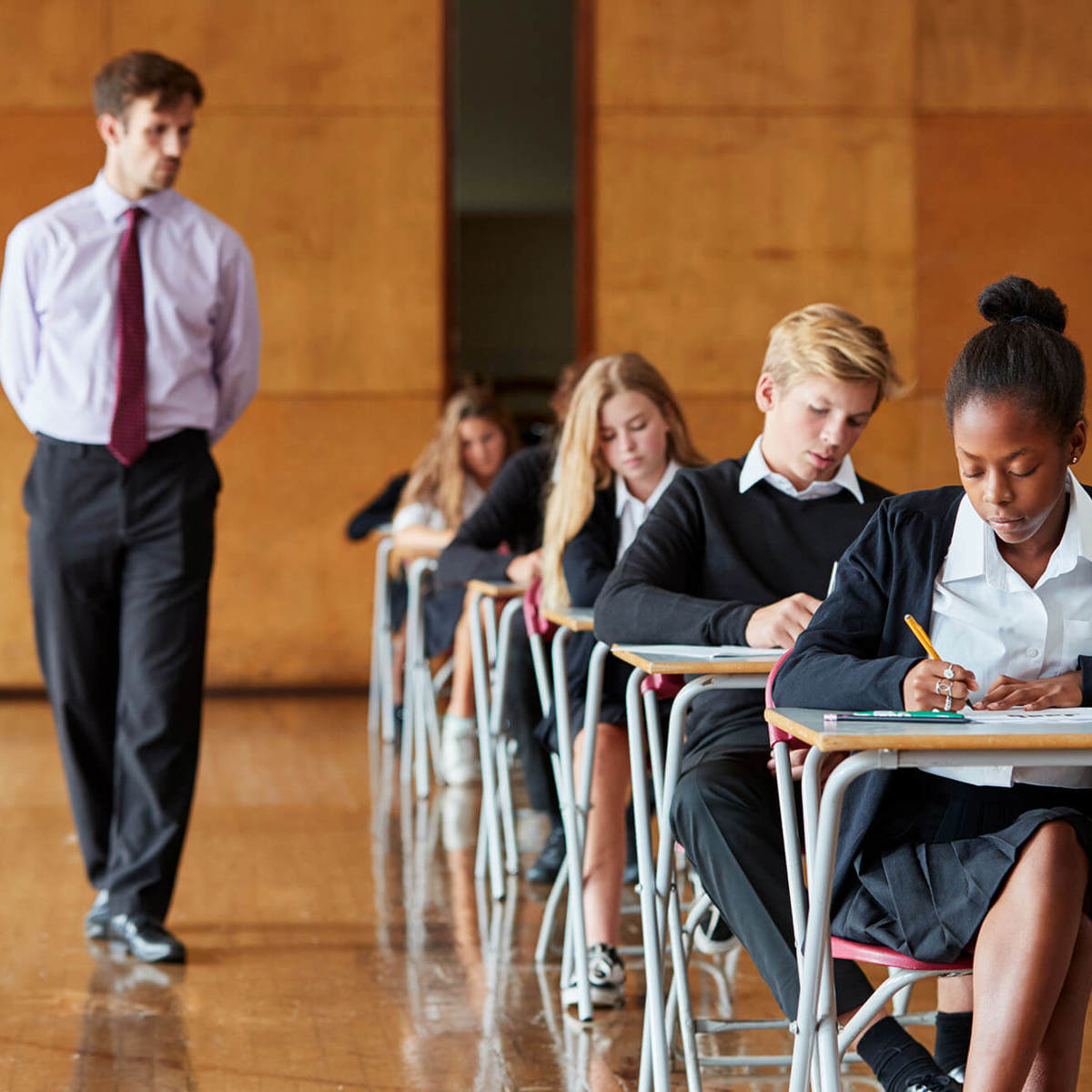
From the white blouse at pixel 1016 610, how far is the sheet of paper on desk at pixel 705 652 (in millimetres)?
333

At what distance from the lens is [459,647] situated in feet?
16.5

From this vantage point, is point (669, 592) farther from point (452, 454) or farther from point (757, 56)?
point (757, 56)

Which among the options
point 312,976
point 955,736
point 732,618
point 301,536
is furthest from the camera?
point 301,536

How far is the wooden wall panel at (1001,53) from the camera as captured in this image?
736 cm

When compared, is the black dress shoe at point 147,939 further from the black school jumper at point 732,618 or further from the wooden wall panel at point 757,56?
the wooden wall panel at point 757,56

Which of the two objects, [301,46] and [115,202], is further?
[301,46]

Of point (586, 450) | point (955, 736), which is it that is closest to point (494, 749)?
point (586, 450)

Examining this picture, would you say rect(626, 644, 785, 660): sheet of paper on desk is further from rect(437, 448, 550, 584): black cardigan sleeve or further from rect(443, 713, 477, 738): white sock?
rect(443, 713, 477, 738): white sock

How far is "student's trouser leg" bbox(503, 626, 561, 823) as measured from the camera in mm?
3828

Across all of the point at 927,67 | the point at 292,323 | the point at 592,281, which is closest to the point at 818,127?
the point at 927,67

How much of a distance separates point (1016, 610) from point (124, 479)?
1896 mm

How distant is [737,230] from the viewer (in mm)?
7363

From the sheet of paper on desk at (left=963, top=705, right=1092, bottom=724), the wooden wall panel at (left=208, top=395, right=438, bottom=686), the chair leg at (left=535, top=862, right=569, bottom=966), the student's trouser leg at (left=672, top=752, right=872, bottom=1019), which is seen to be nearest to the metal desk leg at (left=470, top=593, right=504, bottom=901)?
the chair leg at (left=535, top=862, right=569, bottom=966)

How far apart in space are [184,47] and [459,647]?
3509 mm
